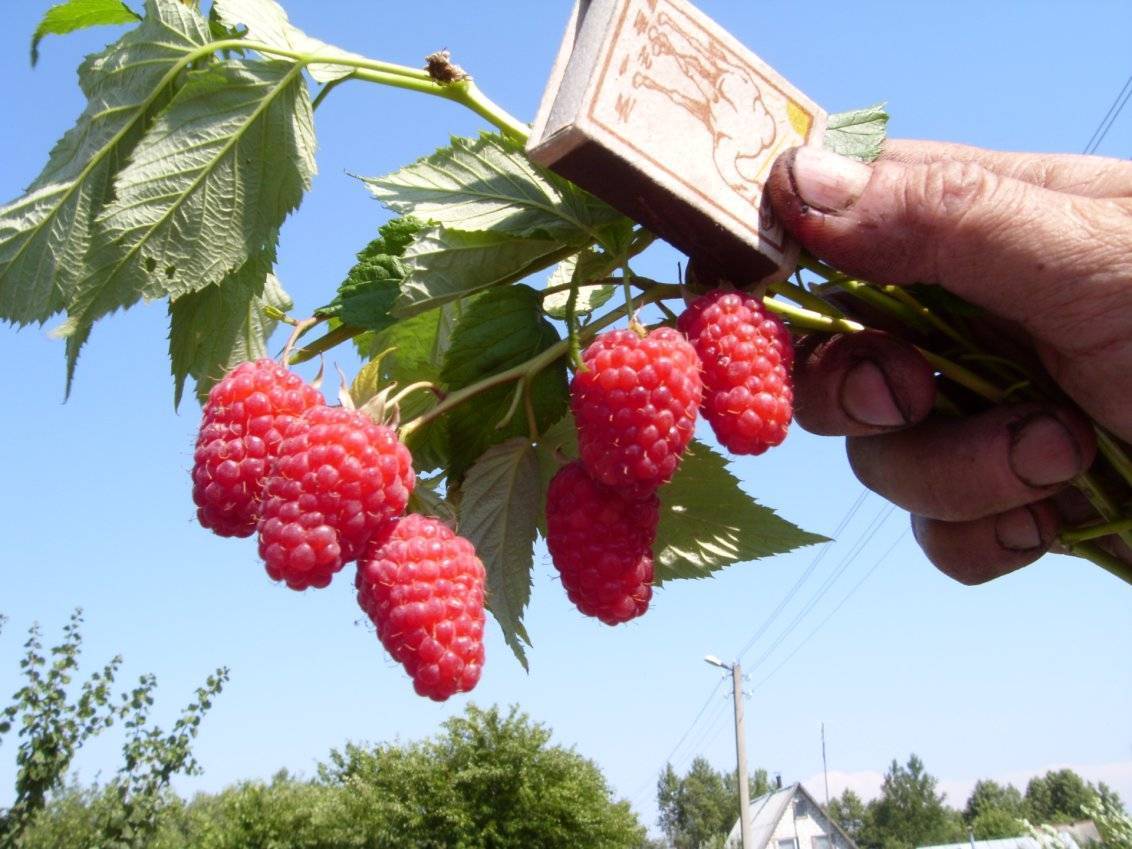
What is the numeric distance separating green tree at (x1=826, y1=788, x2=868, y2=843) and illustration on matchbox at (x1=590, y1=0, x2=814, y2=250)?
219 feet

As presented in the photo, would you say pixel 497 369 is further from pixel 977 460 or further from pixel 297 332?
pixel 977 460

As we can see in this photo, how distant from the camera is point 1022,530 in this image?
167 centimetres

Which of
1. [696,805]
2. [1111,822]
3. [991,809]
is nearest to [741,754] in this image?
[1111,822]

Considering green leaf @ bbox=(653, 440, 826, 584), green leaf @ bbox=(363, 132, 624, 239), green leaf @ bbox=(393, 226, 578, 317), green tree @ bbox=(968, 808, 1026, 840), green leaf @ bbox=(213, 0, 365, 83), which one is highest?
green tree @ bbox=(968, 808, 1026, 840)

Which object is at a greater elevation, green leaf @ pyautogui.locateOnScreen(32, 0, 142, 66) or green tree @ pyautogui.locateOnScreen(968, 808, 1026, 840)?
green tree @ pyautogui.locateOnScreen(968, 808, 1026, 840)

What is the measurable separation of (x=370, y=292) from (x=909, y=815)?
225 ft

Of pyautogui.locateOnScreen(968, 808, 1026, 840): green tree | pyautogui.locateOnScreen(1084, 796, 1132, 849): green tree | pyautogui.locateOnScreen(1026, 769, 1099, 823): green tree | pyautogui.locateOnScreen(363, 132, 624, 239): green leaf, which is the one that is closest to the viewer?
pyautogui.locateOnScreen(363, 132, 624, 239): green leaf

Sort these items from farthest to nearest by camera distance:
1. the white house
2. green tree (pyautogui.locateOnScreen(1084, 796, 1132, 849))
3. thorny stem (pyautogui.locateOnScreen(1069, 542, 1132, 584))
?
the white house
green tree (pyautogui.locateOnScreen(1084, 796, 1132, 849))
thorny stem (pyautogui.locateOnScreen(1069, 542, 1132, 584))

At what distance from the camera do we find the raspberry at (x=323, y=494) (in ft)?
2.49

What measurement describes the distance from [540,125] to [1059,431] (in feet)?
2.81

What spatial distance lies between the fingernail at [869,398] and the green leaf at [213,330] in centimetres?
74

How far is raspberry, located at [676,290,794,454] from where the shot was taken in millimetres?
854

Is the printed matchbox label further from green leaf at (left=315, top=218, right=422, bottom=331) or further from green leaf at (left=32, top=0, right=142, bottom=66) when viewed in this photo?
green leaf at (left=32, top=0, right=142, bottom=66)

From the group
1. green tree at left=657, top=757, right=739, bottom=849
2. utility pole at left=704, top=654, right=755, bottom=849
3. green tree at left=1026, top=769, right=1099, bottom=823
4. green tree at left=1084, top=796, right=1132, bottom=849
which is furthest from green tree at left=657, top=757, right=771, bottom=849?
green tree at left=1084, top=796, right=1132, bottom=849
